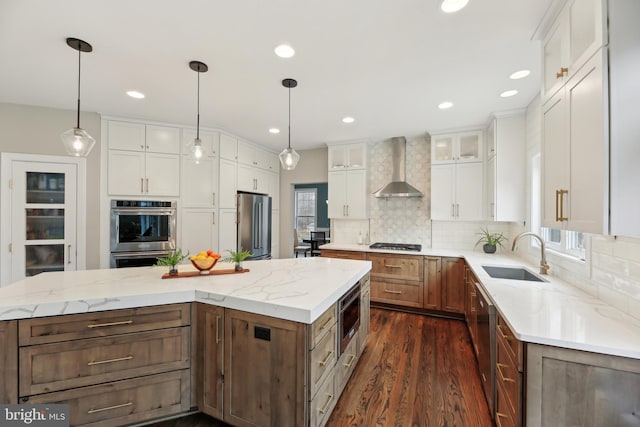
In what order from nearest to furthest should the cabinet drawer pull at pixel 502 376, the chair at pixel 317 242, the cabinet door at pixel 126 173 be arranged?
the cabinet drawer pull at pixel 502 376, the cabinet door at pixel 126 173, the chair at pixel 317 242

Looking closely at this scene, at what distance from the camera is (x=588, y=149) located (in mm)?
1239

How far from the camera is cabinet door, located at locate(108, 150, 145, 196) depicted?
11.1 ft

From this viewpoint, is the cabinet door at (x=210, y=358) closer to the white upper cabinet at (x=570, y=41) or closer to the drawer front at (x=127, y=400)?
the drawer front at (x=127, y=400)

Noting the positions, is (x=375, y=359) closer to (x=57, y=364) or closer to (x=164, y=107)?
(x=57, y=364)

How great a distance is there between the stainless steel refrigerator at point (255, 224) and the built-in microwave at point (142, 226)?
3.27ft

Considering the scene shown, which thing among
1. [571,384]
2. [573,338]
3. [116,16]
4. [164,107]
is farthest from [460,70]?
[164,107]

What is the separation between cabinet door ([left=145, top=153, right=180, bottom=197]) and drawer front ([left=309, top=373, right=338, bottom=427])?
3239 mm

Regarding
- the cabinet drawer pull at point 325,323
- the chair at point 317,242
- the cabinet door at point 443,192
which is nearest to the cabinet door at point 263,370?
the cabinet drawer pull at point 325,323

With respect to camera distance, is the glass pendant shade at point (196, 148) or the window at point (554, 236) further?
the glass pendant shade at point (196, 148)

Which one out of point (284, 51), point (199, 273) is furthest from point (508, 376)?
point (284, 51)

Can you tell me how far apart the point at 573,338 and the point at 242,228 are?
399 cm

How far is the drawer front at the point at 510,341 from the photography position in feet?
4.04

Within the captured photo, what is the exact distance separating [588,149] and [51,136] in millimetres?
5073

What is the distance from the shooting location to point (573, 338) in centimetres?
114
